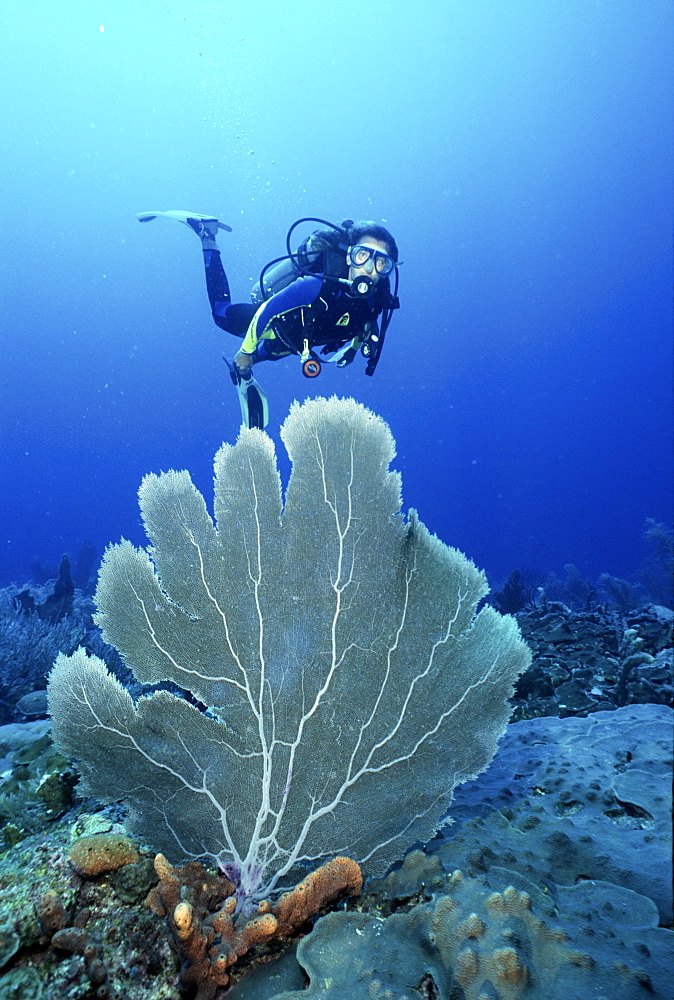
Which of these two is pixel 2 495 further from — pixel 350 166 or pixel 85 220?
pixel 350 166

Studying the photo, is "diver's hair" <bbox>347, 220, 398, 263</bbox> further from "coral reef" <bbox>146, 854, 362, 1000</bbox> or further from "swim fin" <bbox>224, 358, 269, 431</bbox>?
"coral reef" <bbox>146, 854, 362, 1000</bbox>

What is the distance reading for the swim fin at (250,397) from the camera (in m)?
6.97

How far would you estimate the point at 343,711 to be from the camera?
2262 mm

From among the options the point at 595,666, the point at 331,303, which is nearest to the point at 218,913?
the point at 595,666

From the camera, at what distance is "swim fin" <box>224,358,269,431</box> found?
6969 mm

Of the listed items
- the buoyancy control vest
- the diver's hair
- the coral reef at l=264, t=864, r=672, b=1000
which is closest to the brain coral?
the coral reef at l=264, t=864, r=672, b=1000

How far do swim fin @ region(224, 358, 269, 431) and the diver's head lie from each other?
2.21 metres

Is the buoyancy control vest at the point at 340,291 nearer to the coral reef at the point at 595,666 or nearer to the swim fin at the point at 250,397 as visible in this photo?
the swim fin at the point at 250,397

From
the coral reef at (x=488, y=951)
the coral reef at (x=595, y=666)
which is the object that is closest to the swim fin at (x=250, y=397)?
the coral reef at (x=595, y=666)

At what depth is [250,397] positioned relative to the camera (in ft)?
23.7

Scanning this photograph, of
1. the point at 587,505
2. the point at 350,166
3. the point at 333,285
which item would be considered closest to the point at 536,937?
the point at 333,285

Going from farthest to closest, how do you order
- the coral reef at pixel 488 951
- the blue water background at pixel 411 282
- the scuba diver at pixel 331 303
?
the blue water background at pixel 411 282 < the scuba diver at pixel 331 303 < the coral reef at pixel 488 951

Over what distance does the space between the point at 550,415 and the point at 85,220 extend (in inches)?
4297

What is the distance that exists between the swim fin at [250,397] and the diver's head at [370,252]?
2.21 m
